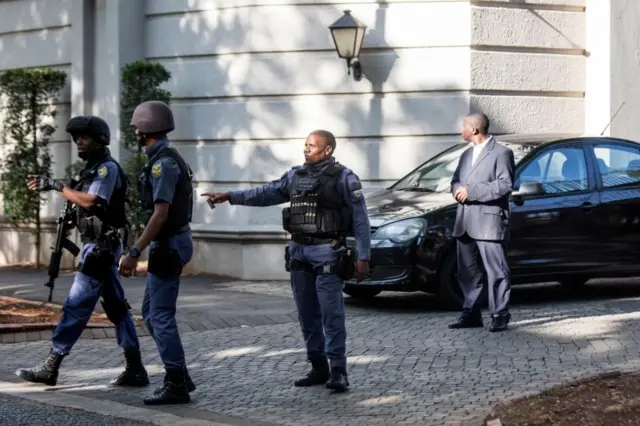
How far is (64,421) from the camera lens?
7082mm

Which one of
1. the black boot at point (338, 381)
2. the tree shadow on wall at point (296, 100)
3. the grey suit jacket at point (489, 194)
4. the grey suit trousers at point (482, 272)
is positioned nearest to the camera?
the black boot at point (338, 381)

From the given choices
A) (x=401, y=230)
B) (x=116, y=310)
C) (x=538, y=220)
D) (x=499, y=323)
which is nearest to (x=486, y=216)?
(x=499, y=323)

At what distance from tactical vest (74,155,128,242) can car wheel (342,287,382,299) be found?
4.15 m

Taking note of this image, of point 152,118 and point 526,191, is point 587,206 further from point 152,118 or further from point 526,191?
point 152,118

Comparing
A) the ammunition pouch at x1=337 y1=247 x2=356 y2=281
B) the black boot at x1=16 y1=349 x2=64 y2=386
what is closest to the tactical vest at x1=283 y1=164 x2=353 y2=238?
the ammunition pouch at x1=337 y1=247 x2=356 y2=281

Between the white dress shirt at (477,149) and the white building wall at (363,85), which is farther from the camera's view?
the white building wall at (363,85)

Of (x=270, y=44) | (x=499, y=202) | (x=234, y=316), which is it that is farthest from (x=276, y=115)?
(x=499, y=202)

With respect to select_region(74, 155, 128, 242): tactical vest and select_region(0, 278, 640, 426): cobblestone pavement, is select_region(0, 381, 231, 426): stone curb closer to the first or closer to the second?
select_region(0, 278, 640, 426): cobblestone pavement

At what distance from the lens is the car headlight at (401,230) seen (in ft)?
37.7

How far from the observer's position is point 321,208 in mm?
8016

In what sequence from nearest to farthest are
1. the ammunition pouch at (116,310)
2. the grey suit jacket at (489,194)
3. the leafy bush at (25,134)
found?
1. the ammunition pouch at (116,310)
2. the grey suit jacket at (489,194)
3. the leafy bush at (25,134)

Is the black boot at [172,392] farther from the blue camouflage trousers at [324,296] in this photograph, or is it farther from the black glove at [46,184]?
the black glove at [46,184]

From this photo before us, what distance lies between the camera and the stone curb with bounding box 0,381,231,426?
7.18 metres

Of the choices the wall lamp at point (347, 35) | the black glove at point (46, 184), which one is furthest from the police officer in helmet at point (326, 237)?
the wall lamp at point (347, 35)
